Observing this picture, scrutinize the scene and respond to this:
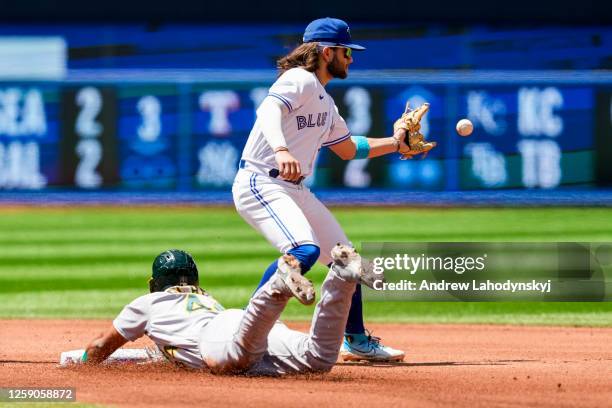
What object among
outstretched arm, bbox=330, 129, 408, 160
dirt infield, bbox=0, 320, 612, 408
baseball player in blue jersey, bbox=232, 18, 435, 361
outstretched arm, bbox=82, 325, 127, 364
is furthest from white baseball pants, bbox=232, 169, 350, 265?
outstretched arm, bbox=82, 325, 127, 364

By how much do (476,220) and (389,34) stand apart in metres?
2.76

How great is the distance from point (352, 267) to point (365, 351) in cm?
124

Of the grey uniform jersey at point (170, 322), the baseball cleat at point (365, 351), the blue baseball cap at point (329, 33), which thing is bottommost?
the baseball cleat at point (365, 351)

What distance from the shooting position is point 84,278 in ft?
34.7

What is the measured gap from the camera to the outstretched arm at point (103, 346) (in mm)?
4934

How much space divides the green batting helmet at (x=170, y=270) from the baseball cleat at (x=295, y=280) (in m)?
0.71

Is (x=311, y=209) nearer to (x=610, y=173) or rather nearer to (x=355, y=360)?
(x=355, y=360)

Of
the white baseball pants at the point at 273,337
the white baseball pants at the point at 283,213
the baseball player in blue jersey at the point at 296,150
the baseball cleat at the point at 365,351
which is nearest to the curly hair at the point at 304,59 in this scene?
the baseball player in blue jersey at the point at 296,150

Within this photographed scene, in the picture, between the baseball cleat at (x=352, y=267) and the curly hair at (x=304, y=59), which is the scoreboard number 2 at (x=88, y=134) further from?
the baseball cleat at (x=352, y=267)

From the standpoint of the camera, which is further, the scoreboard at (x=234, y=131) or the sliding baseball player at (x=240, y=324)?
the scoreboard at (x=234, y=131)

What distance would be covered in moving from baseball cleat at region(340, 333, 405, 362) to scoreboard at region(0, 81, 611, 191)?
6735 mm

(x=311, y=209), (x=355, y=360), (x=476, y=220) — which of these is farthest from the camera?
(x=476, y=220)

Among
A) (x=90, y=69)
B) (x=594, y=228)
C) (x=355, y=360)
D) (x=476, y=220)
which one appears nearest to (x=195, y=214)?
(x=90, y=69)

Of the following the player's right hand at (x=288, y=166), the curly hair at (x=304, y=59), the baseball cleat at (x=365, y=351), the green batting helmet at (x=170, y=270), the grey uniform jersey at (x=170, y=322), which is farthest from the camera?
the baseball cleat at (x=365, y=351)
